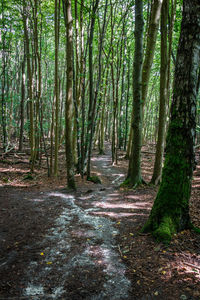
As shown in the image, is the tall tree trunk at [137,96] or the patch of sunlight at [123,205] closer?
the patch of sunlight at [123,205]

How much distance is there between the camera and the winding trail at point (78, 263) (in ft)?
8.79

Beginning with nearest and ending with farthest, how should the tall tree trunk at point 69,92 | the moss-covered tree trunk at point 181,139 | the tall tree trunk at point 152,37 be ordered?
the moss-covered tree trunk at point 181,139 → the tall tree trunk at point 69,92 → the tall tree trunk at point 152,37

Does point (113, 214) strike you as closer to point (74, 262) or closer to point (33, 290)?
point (74, 262)

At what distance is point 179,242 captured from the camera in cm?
356

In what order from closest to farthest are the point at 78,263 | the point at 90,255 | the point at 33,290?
the point at 33,290, the point at 78,263, the point at 90,255

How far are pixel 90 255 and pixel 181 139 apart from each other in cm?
249

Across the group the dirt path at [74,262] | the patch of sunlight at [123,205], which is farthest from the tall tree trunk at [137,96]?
the dirt path at [74,262]

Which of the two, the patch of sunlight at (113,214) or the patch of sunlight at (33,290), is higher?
the patch of sunlight at (113,214)

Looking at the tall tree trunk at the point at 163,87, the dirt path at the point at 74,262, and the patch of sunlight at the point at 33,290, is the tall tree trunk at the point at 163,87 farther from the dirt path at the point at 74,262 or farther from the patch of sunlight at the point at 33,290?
the patch of sunlight at the point at 33,290

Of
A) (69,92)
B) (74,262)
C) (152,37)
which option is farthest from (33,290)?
(152,37)

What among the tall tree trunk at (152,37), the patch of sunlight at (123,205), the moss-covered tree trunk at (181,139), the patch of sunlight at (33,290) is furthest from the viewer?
the tall tree trunk at (152,37)

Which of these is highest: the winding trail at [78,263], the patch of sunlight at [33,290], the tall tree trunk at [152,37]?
the tall tree trunk at [152,37]

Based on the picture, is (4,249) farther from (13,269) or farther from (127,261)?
(127,261)

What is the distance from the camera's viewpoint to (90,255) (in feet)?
11.5
